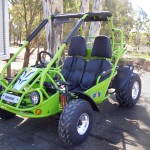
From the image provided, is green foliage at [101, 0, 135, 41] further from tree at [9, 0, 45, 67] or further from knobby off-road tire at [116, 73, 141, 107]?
knobby off-road tire at [116, 73, 141, 107]

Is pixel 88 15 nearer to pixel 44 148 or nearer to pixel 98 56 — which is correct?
pixel 98 56

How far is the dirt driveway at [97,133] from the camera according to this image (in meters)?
3.56

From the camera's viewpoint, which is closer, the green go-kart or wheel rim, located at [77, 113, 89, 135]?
the green go-kart

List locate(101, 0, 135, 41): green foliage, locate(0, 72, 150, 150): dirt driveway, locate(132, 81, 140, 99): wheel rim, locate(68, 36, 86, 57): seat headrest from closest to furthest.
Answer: locate(0, 72, 150, 150): dirt driveway < locate(68, 36, 86, 57): seat headrest < locate(132, 81, 140, 99): wheel rim < locate(101, 0, 135, 41): green foliage

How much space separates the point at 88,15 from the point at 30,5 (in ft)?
17.7

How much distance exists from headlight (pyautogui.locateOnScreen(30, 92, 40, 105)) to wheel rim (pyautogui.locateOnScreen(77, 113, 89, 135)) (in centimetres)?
66

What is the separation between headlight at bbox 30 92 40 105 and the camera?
3436 millimetres

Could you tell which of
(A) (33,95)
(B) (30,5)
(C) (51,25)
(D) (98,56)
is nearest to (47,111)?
(A) (33,95)

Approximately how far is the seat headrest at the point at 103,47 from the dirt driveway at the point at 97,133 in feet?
3.79

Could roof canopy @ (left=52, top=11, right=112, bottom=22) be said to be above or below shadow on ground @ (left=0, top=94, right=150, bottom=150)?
above

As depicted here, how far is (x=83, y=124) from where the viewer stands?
3732 mm

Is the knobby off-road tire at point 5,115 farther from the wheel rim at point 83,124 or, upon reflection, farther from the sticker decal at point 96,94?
the sticker decal at point 96,94

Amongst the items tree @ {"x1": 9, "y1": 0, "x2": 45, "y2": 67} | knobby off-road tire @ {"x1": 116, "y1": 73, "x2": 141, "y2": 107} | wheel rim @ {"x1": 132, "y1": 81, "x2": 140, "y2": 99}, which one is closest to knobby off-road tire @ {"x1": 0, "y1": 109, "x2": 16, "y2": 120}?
knobby off-road tire @ {"x1": 116, "y1": 73, "x2": 141, "y2": 107}

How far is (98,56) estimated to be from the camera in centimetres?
464
